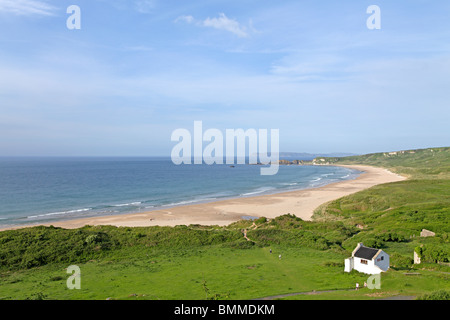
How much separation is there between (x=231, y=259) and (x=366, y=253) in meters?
16.8

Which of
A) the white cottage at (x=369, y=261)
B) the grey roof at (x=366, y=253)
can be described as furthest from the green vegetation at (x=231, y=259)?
the grey roof at (x=366, y=253)

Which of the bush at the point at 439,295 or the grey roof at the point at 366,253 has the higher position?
the bush at the point at 439,295

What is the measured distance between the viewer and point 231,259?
38469 millimetres

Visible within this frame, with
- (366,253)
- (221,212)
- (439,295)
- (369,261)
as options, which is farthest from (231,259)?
(221,212)

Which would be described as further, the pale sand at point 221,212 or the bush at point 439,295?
the pale sand at point 221,212

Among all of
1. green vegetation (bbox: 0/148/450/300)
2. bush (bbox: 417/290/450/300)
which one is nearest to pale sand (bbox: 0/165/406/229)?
green vegetation (bbox: 0/148/450/300)

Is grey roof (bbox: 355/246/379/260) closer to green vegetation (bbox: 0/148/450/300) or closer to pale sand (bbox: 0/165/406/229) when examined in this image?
green vegetation (bbox: 0/148/450/300)

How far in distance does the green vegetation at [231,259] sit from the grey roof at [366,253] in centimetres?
192

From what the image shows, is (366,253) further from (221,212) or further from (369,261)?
(221,212)

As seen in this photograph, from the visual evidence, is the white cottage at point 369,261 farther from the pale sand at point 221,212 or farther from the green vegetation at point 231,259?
the pale sand at point 221,212

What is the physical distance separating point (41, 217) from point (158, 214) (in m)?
28.1

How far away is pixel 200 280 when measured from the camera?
30.0 metres

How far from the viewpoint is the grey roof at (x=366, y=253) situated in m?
29.5
